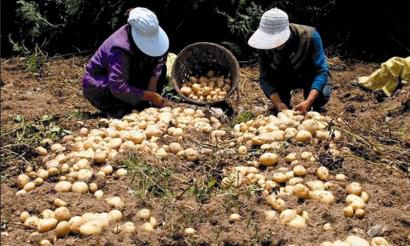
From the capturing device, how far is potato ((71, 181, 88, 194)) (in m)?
3.26

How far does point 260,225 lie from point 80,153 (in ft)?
4.02

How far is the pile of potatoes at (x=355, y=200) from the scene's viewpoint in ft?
10.2

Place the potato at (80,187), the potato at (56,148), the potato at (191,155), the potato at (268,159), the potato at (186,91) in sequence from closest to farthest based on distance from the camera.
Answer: the potato at (80,187), the potato at (268,159), the potato at (191,155), the potato at (56,148), the potato at (186,91)

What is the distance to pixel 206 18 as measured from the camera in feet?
19.9

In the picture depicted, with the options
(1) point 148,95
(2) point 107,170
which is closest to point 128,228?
(2) point 107,170

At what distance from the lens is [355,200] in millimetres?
3158

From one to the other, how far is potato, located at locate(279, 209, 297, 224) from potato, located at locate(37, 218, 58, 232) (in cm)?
111

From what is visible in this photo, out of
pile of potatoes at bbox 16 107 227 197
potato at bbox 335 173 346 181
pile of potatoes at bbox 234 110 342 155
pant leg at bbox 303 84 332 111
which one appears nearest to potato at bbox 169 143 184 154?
pile of potatoes at bbox 16 107 227 197

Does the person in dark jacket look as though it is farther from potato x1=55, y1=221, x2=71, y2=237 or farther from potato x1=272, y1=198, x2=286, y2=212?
potato x1=55, y1=221, x2=71, y2=237

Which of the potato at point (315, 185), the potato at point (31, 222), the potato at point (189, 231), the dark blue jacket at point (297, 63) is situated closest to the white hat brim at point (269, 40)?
the dark blue jacket at point (297, 63)

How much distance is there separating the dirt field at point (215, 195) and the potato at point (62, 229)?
4 centimetres

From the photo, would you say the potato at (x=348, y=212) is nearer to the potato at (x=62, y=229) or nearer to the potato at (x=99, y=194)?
the potato at (x=99, y=194)

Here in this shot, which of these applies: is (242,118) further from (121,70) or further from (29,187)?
(29,187)

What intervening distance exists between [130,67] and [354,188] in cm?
188
